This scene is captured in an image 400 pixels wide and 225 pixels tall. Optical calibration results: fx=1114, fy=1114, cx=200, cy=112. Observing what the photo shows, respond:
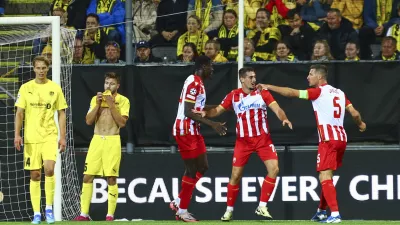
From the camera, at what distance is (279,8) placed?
16.5 m

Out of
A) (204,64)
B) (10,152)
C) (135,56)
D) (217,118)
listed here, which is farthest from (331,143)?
(10,152)

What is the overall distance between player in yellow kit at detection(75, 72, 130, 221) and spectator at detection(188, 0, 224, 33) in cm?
221

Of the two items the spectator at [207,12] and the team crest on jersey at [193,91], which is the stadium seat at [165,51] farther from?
the team crest on jersey at [193,91]

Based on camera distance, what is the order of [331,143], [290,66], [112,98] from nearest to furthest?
[331,143], [112,98], [290,66]

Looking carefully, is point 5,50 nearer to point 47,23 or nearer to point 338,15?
point 47,23

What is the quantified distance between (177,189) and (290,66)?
2362mm

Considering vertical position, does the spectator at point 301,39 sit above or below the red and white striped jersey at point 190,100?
above

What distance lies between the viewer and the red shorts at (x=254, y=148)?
13500 millimetres

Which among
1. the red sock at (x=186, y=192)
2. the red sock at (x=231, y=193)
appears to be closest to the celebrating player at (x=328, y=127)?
the red sock at (x=231, y=193)

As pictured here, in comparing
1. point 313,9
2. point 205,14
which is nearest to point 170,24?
point 205,14

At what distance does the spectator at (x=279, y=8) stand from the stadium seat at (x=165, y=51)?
1552mm

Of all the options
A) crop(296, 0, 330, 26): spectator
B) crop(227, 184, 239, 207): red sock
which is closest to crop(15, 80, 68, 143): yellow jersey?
crop(227, 184, 239, 207): red sock

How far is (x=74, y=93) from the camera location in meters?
15.7

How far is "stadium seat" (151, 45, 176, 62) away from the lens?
1616 cm
